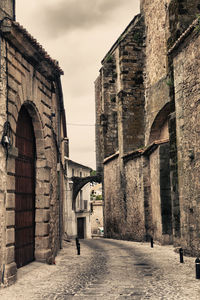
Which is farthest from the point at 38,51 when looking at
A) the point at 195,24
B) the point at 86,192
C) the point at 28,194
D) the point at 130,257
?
the point at 86,192

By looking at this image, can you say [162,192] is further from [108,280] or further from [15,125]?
[15,125]

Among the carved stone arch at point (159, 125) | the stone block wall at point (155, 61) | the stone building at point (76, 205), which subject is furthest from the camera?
the stone building at point (76, 205)

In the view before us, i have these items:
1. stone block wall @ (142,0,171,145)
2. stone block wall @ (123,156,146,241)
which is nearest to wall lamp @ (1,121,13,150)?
stone block wall @ (123,156,146,241)

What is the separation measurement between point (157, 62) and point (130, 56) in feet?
7.93

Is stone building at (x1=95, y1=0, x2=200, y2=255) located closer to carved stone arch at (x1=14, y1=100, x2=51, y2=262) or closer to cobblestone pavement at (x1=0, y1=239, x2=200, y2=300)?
cobblestone pavement at (x1=0, y1=239, x2=200, y2=300)

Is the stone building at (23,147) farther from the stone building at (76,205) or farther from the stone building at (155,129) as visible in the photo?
the stone building at (76,205)

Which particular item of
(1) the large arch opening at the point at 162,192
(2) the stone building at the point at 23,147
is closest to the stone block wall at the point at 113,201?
(1) the large arch opening at the point at 162,192

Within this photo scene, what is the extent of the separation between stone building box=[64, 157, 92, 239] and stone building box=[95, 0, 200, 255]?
808 cm

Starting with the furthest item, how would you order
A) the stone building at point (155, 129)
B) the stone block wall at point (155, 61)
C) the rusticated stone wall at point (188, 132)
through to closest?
the stone block wall at point (155, 61) → the stone building at point (155, 129) → the rusticated stone wall at point (188, 132)

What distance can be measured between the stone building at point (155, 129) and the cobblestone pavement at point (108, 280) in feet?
6.46

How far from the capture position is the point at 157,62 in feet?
62.2

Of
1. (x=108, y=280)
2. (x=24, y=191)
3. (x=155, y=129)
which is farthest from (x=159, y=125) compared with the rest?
(x=108, y=280)

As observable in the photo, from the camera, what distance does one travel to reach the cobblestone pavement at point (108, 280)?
21.0 feet

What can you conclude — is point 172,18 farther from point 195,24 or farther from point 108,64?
point 108,64
